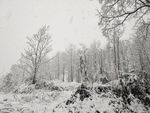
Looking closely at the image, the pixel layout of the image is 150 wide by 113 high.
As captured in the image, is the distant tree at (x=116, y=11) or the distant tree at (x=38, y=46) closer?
the distant tree at (x=116, y=11)

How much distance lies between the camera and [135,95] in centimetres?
595

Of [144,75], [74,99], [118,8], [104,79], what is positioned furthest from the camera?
[104,79]

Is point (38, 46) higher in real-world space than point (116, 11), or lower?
lower

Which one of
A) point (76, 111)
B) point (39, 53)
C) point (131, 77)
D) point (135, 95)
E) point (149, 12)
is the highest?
point (149, 12)

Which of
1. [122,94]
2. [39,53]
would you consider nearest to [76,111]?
[122,94]

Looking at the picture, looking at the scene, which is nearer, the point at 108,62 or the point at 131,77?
the point at 131,77

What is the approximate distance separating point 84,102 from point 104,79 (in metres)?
12.6

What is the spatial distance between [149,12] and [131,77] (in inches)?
150

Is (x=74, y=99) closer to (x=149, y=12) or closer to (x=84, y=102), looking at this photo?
(x=84, y=102)

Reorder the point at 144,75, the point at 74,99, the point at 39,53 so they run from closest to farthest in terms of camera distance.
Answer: the point at 74,99
the point at 144,75
the point at 39,53

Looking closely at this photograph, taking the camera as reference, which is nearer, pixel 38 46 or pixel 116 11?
pixel 116 11

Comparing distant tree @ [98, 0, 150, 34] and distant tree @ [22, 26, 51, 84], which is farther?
distant tree @ [22, 26, 51, 84]

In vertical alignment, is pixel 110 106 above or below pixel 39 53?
below

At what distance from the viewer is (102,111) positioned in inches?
192
